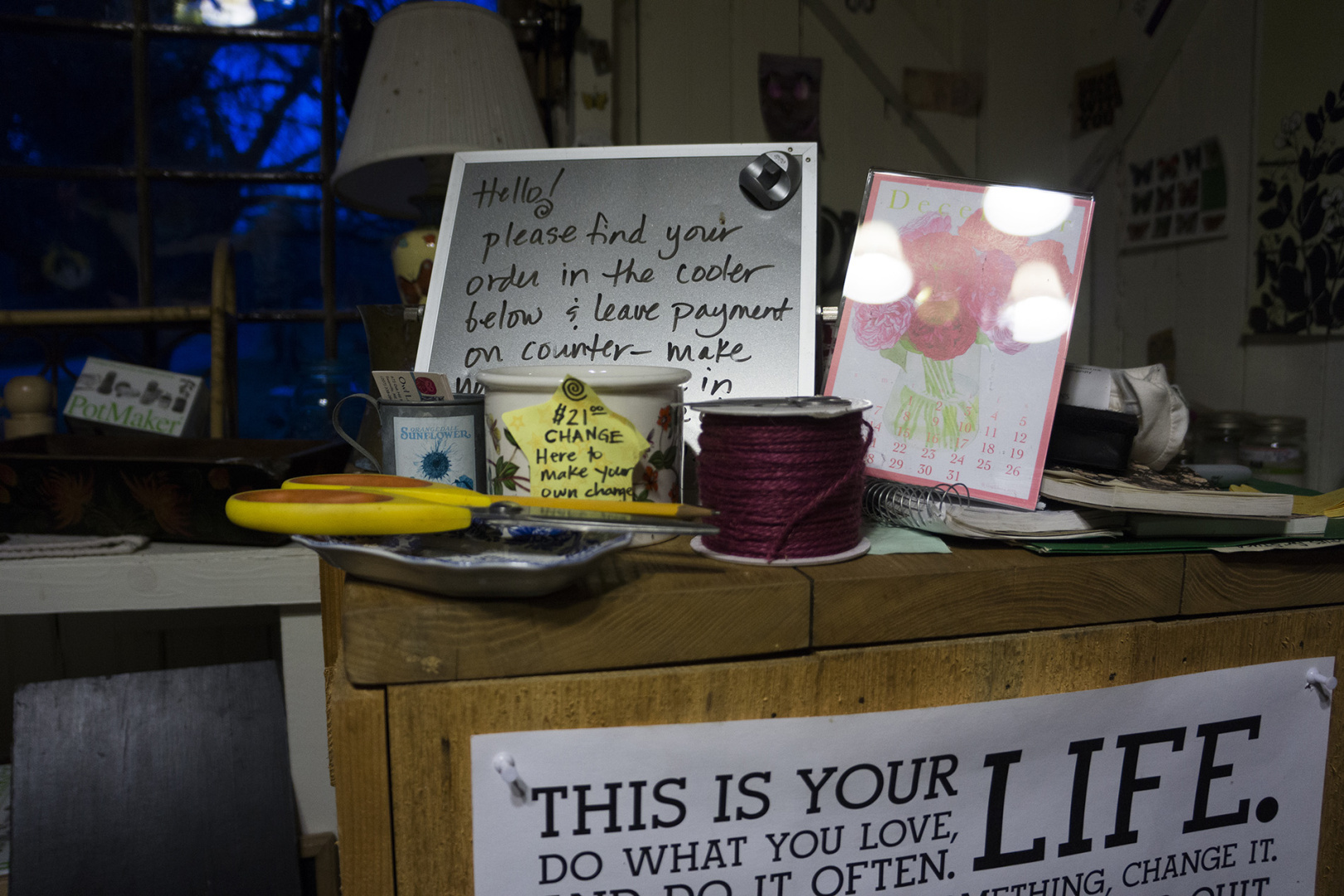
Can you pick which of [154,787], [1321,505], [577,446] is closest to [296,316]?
[154,787]

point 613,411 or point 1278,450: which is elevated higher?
point 613,411

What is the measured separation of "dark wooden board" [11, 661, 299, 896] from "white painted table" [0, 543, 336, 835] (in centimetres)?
8

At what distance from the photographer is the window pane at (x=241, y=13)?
5.61 ft

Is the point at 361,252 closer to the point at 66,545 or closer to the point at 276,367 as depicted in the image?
the point at 276,367

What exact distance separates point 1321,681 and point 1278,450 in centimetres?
103

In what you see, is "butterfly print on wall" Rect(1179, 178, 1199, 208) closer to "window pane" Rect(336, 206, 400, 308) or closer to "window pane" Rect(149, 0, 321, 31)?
"window pane" Rect(336, 206, 400, 308)

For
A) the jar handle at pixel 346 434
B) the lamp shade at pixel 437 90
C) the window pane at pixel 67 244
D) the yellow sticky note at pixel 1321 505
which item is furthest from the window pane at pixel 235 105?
the yellow sticky note at pixel 1321 505

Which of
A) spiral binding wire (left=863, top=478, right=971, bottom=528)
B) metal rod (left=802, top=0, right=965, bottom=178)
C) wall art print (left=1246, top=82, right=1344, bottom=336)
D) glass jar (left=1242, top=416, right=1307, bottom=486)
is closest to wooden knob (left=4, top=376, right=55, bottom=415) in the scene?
spiral binding wire (left=863, top=478, right=971, bottom=528)

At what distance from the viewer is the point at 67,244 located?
5.54 feet

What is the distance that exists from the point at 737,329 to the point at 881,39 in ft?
5.64

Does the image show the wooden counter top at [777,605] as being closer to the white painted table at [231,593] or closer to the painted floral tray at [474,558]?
the painted floral tray at [474,558]

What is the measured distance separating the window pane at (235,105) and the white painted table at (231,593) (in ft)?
3.47

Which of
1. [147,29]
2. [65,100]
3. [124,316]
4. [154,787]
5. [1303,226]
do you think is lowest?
[154,787]

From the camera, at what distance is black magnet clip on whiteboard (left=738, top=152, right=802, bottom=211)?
30.2 inches
